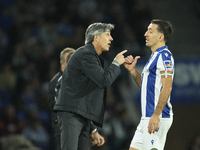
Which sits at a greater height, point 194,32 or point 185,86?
point 194,32

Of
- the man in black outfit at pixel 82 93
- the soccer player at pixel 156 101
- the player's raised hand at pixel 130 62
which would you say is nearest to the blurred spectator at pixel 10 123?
Result: the man in black outfit at pixel 82 93

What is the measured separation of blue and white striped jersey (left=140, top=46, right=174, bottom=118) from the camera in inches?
136

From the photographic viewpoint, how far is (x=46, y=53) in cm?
777

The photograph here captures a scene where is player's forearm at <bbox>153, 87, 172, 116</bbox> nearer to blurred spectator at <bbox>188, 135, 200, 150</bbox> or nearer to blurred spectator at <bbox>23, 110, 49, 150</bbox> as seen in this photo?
blurred spectator at <bbox>23, 110, 49, 150</bbox>

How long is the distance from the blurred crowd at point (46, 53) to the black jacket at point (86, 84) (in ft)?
9.79

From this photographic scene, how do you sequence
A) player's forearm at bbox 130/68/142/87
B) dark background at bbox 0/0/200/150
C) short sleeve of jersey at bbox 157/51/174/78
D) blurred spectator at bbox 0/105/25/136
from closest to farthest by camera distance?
1. short sleeve of jersey at bbox 157/51/174/78
2. player's forearm at bbox 130/68/142/87
3. blurred spectator at bbox 0/105/25/136
4. dark background at bbox 0/0/200/150

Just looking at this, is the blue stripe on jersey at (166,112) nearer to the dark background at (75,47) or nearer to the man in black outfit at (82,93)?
the man in black outfit at (82,93)

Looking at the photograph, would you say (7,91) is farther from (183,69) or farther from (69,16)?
(183,69)

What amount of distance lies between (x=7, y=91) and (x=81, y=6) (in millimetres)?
3045

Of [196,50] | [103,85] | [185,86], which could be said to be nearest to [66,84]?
[103,85]

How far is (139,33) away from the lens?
28.3 ft

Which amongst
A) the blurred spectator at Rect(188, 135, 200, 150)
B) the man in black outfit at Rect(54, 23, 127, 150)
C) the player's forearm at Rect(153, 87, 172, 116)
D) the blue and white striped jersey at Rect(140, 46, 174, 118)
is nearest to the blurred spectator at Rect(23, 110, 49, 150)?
the blurred spectator at Rect(188, 135, 200, 150)

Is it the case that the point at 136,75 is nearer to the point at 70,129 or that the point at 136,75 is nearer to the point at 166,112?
the point at 166,112

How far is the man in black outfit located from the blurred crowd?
9.55 feet
